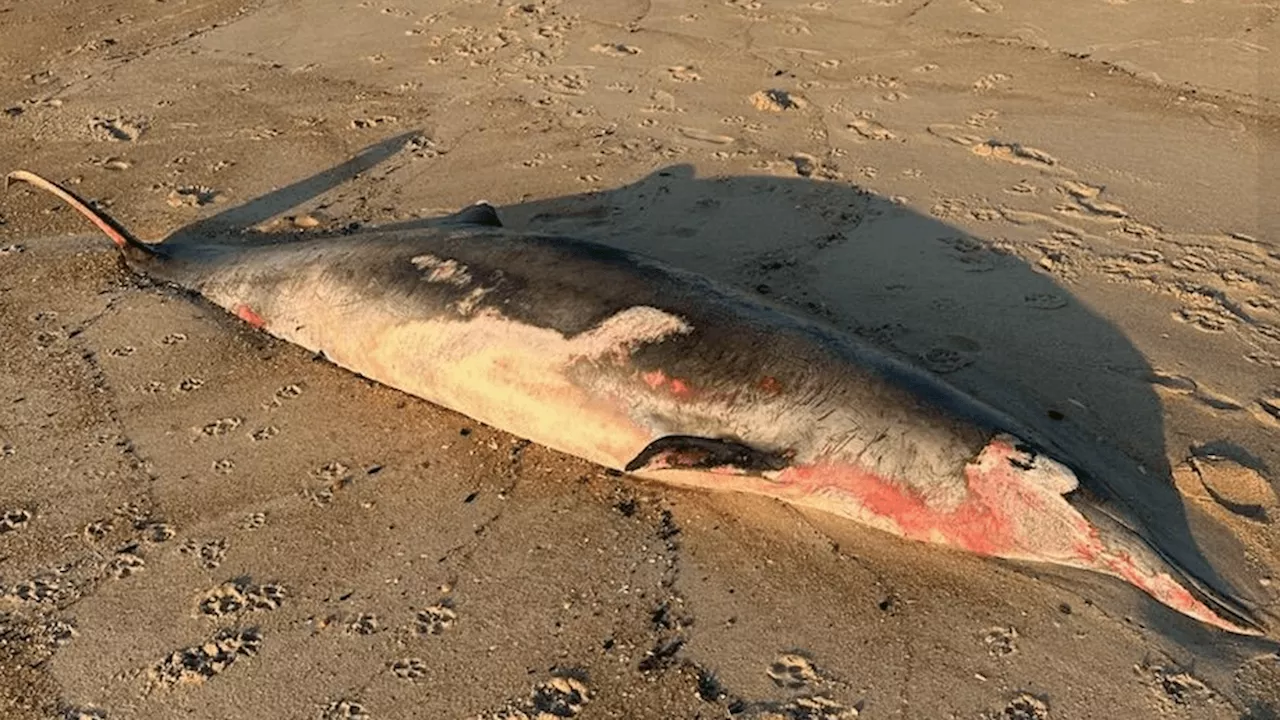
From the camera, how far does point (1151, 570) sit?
366 centimetres

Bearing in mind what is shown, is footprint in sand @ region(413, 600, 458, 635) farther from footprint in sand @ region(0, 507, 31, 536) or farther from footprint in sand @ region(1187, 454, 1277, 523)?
footprint in sand @ region(1187, 454, 1277, 523)

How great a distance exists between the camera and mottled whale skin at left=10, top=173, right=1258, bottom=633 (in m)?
3.77

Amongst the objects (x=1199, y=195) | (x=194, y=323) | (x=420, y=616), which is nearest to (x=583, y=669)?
(x=420, y=616)

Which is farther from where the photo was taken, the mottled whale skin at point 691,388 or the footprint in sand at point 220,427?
the footprint in sand at point 220,427

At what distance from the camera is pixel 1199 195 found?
6000 millimetres

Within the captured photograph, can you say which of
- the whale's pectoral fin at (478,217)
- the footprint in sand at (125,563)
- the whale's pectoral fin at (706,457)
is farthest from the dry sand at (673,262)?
the whale's pectoral fin at (478,217)

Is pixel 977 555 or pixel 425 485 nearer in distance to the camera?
pixel 977 555

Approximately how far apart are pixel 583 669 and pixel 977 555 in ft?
4.75

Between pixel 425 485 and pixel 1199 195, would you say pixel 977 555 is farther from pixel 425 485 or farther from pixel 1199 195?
pixel 1199 195

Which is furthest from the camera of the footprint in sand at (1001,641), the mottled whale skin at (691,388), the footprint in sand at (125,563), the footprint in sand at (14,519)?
the footprint in sand at (14,519)

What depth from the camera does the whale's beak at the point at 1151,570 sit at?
12.0 feet

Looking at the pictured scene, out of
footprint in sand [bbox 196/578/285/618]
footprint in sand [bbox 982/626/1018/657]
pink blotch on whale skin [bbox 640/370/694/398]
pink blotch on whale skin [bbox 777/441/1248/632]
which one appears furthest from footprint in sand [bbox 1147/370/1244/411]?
footprint in sand [bbox 196/578/285/618]

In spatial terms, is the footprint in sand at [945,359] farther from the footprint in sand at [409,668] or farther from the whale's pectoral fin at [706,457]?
the footprint in sand at [409,668]

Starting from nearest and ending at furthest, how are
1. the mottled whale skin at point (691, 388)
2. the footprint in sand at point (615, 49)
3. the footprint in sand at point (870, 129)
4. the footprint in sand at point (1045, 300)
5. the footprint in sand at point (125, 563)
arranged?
the mottled whale skin at point (691, 388) → the footprint in sand at point (125, 563) → the footprint in sand at point (1045, 300) → the footprint in sand at point (870, 129) → the footprint in sand at point (615, 49)
